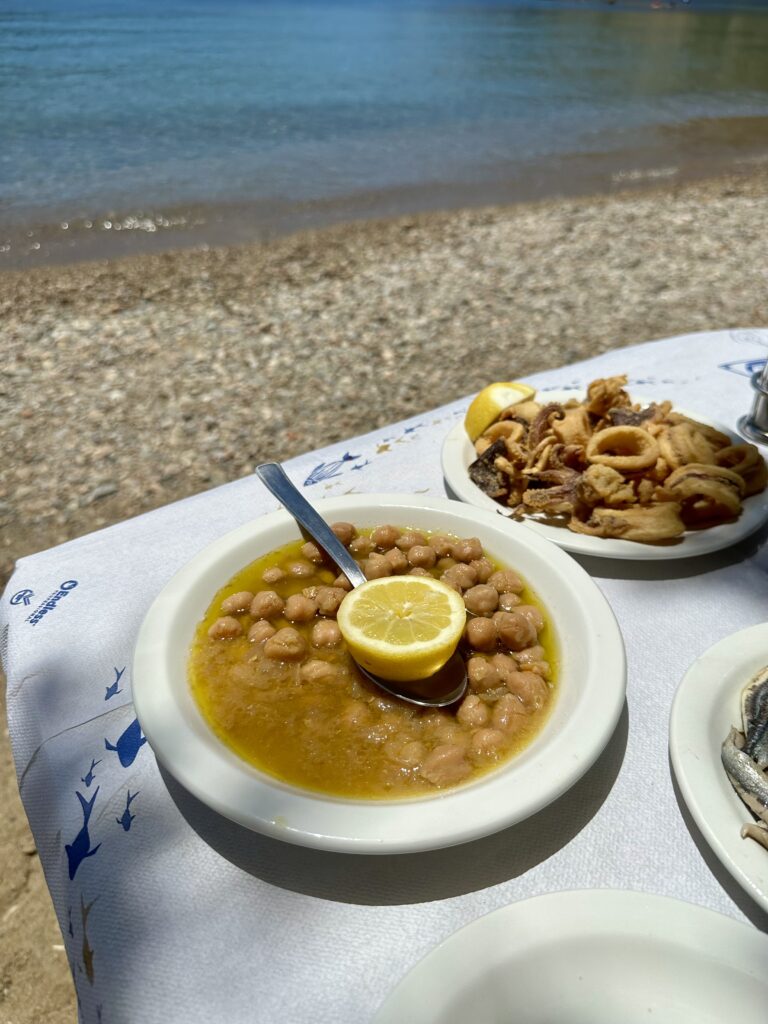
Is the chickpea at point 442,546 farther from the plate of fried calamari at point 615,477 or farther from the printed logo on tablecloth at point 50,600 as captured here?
the printed logo on tablecloth at point 50,600

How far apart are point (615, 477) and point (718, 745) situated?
2.01 ft

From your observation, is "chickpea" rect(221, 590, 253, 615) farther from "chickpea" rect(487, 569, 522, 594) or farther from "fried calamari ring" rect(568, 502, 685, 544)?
"fried calamari ring" rect(568, 502, 685, 544)

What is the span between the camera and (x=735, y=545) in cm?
143

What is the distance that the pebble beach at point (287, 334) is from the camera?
383cm

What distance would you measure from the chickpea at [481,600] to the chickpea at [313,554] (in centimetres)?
27

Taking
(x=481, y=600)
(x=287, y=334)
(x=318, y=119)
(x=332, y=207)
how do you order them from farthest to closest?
1. (x=318, y=119)
2. (x=332, y=207)
3. (x=287, y=334)
4. (x=481, y=600)

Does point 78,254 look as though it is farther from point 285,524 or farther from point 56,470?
point 285,524

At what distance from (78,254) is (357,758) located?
7.87m

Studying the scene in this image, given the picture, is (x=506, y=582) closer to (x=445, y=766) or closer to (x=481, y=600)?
(x=481, y=600)

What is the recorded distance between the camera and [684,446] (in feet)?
4.85

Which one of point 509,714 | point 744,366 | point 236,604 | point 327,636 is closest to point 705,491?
point 509,714

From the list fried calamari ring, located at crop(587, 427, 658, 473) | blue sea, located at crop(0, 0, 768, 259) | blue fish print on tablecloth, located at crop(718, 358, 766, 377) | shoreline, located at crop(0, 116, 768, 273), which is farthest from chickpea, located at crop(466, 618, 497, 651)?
blue sea, located at crop(0, 0, 768, 259)

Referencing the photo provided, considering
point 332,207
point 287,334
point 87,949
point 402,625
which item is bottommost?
point 287,334

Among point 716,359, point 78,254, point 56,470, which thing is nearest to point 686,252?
point 716,359
